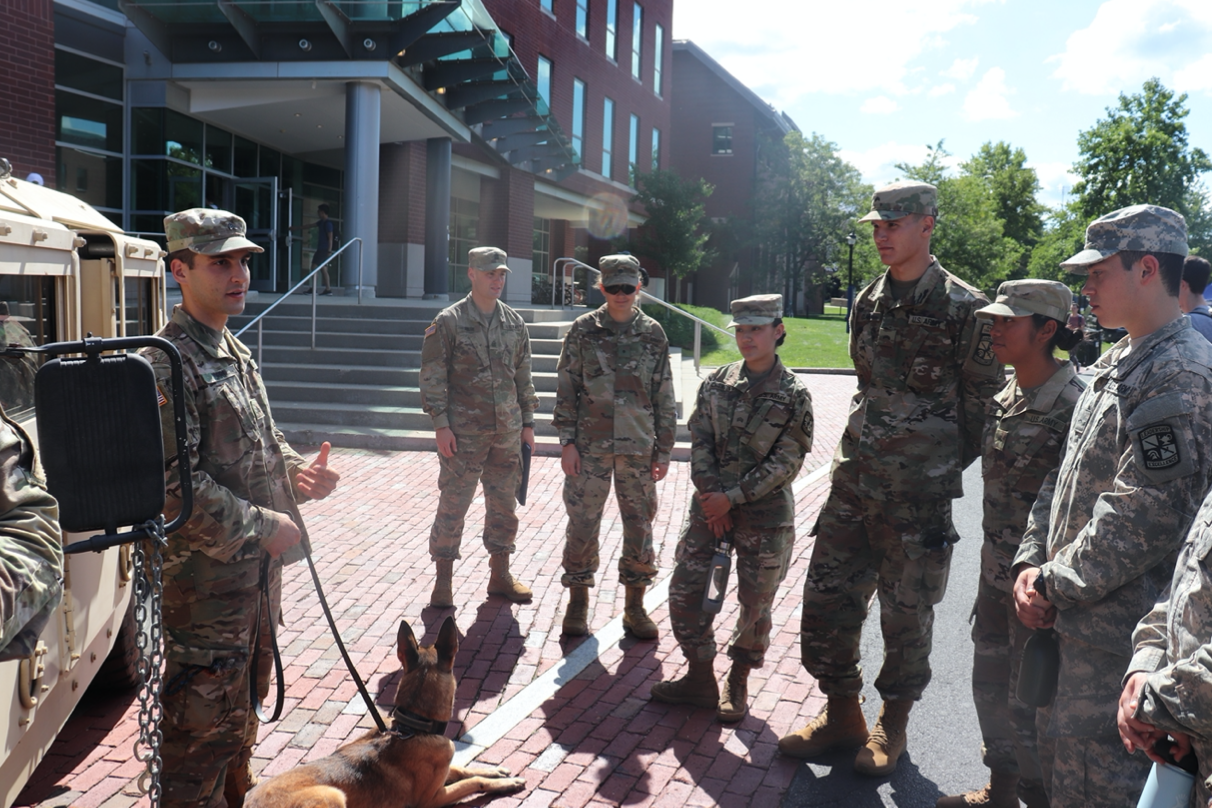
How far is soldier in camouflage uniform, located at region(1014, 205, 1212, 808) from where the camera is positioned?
254 centimetres

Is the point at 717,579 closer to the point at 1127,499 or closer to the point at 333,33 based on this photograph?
the point at 1127,499

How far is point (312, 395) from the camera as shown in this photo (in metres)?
12.7

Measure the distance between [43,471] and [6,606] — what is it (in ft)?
1.24

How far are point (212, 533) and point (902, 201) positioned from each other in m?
2.99

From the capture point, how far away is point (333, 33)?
1535 cm

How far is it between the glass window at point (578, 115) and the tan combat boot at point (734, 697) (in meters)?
27.9

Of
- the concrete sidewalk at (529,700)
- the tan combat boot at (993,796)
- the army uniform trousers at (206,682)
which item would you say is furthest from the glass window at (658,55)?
the army uniform trousers at (206,682)

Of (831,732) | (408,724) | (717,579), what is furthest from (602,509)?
(408,724)

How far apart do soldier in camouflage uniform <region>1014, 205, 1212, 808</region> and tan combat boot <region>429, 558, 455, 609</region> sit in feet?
12.5

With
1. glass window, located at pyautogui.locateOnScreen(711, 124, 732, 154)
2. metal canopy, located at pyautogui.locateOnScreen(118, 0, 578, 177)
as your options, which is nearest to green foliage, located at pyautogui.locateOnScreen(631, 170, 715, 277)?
glass window, located at pyautogui.locateOnScreen(711, 124, 732, 154)

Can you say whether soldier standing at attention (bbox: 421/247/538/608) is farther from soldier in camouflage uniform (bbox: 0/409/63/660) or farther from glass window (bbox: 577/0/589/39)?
glass window (bbox: 577/0/589/39)

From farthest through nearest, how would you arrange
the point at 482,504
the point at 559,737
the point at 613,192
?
the point at 613,192, the point at 482,504, the point at 559,737

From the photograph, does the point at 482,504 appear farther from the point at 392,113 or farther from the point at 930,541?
the point at 392,113

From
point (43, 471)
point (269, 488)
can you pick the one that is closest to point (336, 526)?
point (269, 488)
